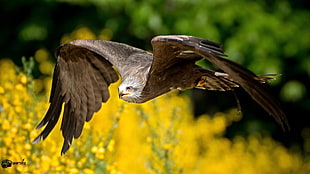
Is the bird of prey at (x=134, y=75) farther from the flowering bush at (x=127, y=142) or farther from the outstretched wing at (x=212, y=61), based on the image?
the flowering bush at (x=127, y=142)

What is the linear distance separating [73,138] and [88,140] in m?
0.31

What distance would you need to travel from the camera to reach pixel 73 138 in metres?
4.75

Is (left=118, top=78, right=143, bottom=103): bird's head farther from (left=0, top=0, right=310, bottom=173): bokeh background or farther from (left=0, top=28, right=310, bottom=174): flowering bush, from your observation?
(left=0, top=0, right=310, bottom=173): bokeh background

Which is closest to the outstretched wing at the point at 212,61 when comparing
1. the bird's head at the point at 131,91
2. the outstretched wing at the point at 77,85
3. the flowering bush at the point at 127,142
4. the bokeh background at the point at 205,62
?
the bird's head at the point at 131,91

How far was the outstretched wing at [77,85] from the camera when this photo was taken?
488 centimetres

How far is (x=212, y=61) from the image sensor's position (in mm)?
3605

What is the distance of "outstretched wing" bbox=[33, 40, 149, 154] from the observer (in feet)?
16.0

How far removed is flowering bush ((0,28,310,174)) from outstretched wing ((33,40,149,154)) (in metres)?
0.11

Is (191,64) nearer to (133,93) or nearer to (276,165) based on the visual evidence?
(133,93)

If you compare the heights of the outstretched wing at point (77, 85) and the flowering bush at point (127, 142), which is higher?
the outstretched wing at point (77, 85)

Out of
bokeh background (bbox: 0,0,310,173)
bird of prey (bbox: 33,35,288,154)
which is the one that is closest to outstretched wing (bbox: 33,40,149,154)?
bird of prey (bbox: 33,35,288,154)

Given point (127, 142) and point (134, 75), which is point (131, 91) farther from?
point (127, 142)

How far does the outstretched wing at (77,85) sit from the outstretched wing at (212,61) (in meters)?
0.86

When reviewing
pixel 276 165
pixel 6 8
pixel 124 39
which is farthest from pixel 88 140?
pixel 6 8
